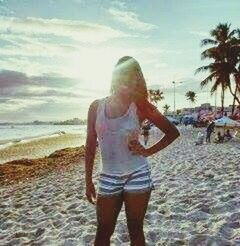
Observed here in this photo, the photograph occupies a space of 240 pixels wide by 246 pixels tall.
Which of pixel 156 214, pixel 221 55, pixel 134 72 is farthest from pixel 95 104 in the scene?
pixel 221 55

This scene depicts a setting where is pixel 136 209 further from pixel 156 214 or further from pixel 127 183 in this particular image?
pixel 156 214

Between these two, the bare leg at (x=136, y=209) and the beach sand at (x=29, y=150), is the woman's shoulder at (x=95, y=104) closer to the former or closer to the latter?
the bare leg at (x=136, y=209)

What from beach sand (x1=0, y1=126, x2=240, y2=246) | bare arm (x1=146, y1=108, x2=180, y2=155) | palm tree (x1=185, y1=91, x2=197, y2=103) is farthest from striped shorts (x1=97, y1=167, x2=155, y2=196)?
palm tree (x1=185, y1=91, x2=197, y2=103)

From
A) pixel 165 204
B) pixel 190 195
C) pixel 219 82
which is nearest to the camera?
pixel 165 204

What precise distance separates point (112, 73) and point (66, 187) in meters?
8.49

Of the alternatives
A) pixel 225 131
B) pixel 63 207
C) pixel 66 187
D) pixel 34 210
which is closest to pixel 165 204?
pixel 63 207

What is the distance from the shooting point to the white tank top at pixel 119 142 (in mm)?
3027

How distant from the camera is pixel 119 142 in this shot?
303cm

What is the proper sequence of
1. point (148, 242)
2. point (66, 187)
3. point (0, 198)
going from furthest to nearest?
point (66, 187), point (0, 198), point (148, 242)

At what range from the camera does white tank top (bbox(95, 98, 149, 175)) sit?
3.03m

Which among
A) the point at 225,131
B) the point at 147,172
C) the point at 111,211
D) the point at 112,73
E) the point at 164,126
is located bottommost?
the point at 225,131

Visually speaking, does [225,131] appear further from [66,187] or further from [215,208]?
[215,208]

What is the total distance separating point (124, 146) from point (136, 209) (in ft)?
1.35

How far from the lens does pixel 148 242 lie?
5.65 m
